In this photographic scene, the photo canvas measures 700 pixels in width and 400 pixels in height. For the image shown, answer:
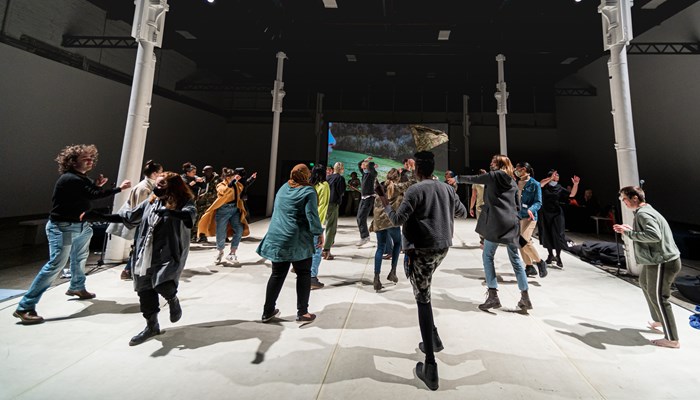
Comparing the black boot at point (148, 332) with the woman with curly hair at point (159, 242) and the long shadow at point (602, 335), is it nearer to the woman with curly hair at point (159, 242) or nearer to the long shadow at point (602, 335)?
the woman with curly hair at point (159, 242)

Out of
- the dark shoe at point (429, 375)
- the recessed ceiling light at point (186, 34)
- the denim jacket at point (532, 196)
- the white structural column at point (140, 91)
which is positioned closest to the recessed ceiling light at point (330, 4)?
the white structural column at point (140, 91)

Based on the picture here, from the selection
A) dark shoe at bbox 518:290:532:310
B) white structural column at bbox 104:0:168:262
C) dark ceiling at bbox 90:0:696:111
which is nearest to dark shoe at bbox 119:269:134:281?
white structural column at bbox 104:0:168:262

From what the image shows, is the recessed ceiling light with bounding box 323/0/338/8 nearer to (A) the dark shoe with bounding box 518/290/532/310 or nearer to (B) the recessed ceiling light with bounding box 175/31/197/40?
(B) the recessed ceiling light with bounding box 175/31/197/40

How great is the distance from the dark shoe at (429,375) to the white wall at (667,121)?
11343mm

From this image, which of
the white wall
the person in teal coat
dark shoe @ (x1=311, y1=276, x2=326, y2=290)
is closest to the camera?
the person in teal coat

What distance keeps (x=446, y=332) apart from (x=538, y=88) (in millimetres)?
16390

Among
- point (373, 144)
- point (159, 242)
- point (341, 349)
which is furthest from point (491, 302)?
point (373, 144)

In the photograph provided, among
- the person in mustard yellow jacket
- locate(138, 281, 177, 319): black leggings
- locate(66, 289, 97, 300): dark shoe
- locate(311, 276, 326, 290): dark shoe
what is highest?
the person in mustard yellow jacket

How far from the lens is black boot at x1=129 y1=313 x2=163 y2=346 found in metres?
2.20

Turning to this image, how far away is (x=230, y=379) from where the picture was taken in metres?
1.81

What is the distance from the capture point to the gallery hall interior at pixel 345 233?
1.96m

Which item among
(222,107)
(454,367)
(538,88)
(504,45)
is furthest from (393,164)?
(454,367)

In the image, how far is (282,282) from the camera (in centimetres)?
256

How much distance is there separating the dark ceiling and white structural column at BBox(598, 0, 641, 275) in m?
4.39
